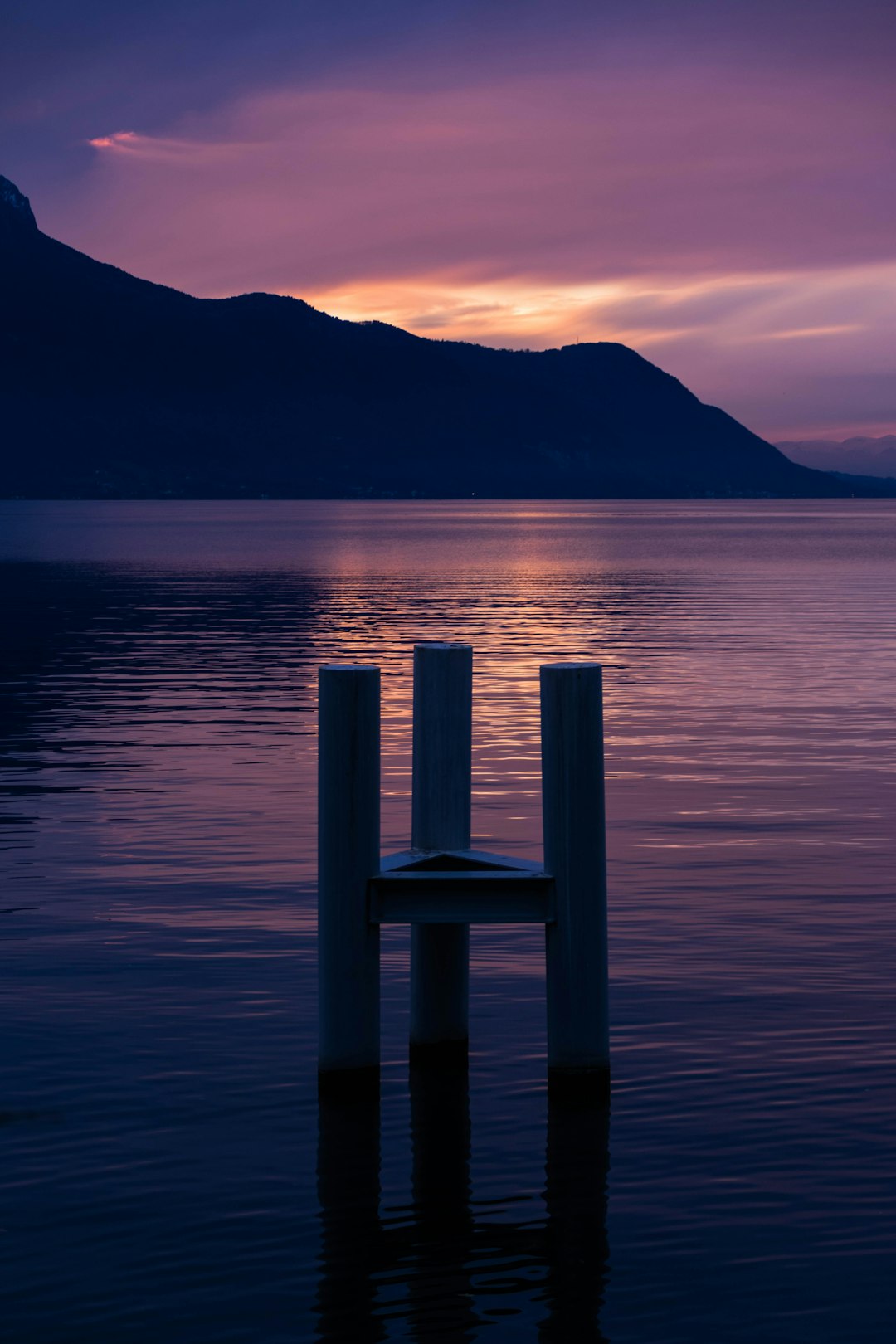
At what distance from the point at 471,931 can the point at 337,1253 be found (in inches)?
265

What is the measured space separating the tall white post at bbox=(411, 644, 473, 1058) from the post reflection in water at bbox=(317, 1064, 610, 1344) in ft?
3.07

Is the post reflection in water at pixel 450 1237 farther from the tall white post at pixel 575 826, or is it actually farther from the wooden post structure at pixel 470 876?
the tall white post at pixel 575 826

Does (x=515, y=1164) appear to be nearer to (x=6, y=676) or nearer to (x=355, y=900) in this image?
(x=355, y=900)

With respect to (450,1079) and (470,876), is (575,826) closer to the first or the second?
(470,876)

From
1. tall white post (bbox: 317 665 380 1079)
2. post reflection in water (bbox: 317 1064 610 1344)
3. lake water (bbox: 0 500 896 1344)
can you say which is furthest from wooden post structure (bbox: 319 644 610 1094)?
lake water (bbox: 0 500 896 1344)

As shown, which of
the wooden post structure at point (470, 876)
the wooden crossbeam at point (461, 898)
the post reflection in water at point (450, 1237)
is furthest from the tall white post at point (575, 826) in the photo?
the post reflection in water at point (450, 1237)

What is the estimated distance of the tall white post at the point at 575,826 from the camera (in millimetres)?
9953

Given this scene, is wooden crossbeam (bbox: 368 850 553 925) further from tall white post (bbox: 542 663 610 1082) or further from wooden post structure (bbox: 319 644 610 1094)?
tall white post (bbox: 542 663 610 1082)

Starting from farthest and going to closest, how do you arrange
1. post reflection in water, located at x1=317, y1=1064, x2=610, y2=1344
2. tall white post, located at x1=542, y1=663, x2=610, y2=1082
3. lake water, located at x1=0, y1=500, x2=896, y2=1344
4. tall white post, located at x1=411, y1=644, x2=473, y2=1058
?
tall white post, located at x1=411, y1=644, x2=473, y2=1058
tall white post, located at x1=542, y1=663, x2=610, y2=1082
lake water, located at x1=0, y1=500, x2=896, y2=1344
post reflection in water, located at x1=317, y1=1064, x2=610, y2=1344

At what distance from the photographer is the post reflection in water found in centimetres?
786

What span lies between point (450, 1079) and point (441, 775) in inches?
79.8

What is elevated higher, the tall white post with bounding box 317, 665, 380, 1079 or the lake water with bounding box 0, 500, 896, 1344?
the tall white post with bounding box 317, 665, 380, 1079

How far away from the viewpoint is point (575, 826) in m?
9.94

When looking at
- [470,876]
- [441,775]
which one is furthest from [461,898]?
[441,775]
